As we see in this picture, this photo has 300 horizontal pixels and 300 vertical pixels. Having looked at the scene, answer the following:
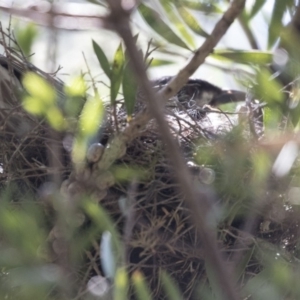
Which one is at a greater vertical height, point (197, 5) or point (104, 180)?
point (197, 5)

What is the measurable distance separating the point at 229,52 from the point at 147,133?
264 millimetres

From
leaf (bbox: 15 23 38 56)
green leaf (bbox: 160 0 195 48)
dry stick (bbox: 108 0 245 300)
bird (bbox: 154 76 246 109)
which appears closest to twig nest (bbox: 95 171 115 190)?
green leaf (bbox: 160 0 195 48)

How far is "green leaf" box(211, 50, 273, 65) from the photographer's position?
1116mm

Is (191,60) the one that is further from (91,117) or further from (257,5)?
(257,5)

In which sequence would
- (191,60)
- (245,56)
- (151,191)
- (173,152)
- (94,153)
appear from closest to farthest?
1. (173,152)
2. (191,60)
3. (94,153)
4. (245,56)
5. (151,191)

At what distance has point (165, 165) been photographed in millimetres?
1267

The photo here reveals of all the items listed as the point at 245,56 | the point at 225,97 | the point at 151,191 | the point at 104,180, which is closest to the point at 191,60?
the point at 104,180

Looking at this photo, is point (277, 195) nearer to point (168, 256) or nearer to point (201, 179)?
point (201, 179)

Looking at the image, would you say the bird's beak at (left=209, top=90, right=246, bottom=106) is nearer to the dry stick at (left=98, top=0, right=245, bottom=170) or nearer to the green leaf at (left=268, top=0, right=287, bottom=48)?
the green leaf at (left=268, top=0, right=287, bottom=48)

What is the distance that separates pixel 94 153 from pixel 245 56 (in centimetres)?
34

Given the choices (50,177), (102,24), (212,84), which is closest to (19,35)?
(50,177)

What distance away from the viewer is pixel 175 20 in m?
1.05

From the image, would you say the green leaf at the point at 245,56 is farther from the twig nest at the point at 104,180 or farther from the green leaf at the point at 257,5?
the twig nest at the point at 104,180

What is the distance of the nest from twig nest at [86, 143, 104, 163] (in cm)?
19
